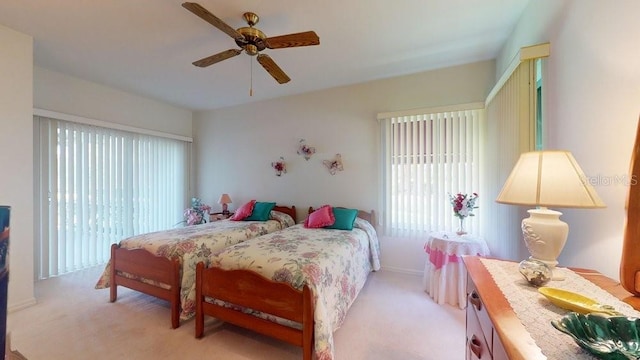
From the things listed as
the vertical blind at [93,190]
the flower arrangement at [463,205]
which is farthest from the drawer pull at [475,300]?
the vertical blind at [93,190]

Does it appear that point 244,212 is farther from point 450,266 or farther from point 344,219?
point 450,266

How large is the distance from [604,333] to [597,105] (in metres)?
1.12

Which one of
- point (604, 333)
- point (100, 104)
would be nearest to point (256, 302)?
point (604, 333)

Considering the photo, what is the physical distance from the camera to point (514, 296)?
0.88 m

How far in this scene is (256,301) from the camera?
1.74m

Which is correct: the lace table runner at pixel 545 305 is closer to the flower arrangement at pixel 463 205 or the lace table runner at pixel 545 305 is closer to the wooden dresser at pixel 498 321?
the wooden dresser at pixel 498 321

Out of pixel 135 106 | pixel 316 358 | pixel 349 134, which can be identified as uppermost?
pixel 135 106

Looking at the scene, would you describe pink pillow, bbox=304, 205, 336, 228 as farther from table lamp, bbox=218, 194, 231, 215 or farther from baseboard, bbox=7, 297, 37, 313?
baseboard, bbox=7, 297, 37, 313

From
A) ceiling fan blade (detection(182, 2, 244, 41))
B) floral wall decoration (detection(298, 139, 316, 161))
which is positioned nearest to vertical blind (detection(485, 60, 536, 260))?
ceiling fan blade (detection(182, 2, 244, 41))

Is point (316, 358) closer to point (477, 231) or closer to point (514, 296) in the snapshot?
point (514, 296)

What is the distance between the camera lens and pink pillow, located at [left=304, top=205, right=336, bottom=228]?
315cm

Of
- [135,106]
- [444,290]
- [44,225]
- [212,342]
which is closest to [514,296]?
[444,290]

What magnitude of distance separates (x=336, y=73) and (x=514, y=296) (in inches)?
118

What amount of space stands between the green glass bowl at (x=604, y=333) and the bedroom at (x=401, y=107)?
0.68 m
